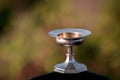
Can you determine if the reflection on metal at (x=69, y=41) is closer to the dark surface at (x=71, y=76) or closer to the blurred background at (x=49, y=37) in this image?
the dark surface at (x=71, y=76)

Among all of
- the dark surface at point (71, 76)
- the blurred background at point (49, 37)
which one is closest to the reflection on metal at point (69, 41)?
the dark surface at point (71, 76)

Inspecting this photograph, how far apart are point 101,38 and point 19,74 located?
29.5 inches

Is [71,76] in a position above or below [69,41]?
below

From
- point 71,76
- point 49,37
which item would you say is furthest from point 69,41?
point 49,37

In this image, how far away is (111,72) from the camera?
306cm

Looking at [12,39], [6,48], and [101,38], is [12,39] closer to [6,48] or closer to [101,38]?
[6,48]

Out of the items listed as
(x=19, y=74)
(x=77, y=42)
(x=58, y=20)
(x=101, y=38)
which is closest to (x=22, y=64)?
(x=19, y=74)

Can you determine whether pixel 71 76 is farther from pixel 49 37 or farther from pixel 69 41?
pixel 49 37

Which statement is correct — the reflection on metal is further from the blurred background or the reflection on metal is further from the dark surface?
the blurred background

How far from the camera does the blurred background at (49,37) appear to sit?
3037mm

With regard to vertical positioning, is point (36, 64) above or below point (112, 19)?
below

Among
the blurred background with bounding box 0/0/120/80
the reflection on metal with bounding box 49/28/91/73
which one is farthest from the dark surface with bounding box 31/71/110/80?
the blurred background with bounding box 0/0/120/80

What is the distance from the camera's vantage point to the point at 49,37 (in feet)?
10.4

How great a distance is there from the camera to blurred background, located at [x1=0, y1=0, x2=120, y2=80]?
3.04m
